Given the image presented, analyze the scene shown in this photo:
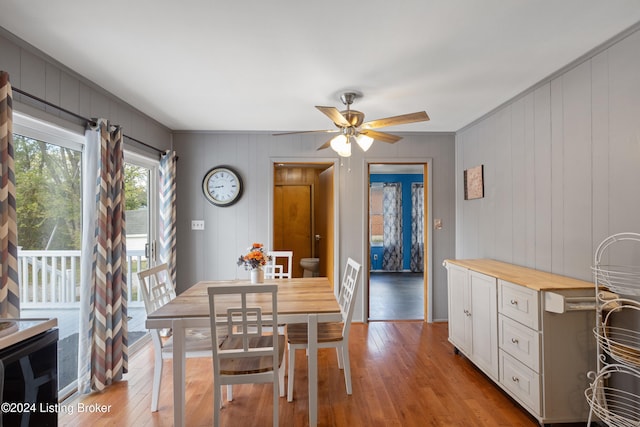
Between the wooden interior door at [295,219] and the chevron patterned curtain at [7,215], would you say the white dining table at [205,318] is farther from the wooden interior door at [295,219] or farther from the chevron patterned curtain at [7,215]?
the wooden interior door at [295,219]

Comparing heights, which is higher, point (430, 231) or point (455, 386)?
point (430, 231)

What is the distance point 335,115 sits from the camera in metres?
2.31

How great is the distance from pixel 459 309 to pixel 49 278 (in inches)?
136

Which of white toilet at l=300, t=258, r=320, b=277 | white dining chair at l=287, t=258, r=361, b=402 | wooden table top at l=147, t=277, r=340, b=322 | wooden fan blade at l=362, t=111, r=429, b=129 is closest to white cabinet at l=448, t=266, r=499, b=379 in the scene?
white dining chair at l=287, t=258, r=361, b=402

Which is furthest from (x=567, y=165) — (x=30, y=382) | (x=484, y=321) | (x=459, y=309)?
(x=30, y=382)

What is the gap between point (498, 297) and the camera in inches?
96.2

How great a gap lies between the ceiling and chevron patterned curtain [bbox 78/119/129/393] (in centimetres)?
66

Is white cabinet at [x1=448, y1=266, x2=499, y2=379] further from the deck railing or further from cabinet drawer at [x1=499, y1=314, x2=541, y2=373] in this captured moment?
the deck railing

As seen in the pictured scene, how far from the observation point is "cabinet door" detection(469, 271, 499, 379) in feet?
8.18

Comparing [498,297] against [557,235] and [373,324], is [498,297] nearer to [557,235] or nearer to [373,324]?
[557,235]

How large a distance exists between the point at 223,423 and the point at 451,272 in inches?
94.9

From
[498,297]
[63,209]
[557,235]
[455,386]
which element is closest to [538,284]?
[498,297]

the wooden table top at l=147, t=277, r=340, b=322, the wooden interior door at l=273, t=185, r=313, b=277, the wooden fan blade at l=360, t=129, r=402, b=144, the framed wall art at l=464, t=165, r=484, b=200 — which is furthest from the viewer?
the wooden interior door at l=273, t=185, r=313, b=277

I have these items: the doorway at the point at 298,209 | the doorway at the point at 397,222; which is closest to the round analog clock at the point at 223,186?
the doorway at the point at 298,209
